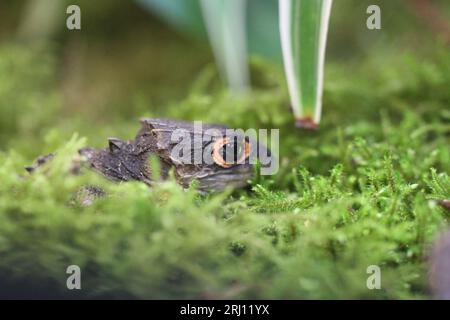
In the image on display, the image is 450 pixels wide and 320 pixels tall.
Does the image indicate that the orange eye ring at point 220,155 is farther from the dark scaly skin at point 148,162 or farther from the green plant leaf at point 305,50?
the green plant leaf at point 305,50

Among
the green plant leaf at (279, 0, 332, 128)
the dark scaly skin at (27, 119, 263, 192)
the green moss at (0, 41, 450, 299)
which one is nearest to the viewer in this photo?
the green moss at (0, 41, 450, 299)

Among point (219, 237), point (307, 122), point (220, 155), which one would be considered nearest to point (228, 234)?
point (219, 237)

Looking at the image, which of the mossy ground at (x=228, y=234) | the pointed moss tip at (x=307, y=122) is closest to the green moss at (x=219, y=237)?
the mossy ground at (x=228, y=234)

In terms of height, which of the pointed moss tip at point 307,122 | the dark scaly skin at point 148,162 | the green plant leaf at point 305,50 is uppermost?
the green plant leaf at point 305,50

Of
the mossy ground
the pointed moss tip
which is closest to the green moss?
the mossy ground

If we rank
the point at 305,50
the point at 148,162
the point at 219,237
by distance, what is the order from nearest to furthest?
the point at 219,237, the point at 148,162, the point at 305,50

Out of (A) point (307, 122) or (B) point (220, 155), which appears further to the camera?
(A) point (307, 122)

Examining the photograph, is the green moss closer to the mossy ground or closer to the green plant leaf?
the mossy ground

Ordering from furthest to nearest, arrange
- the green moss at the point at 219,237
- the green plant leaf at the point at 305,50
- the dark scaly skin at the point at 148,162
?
the green plant leaf at the point at 305,50 < the dark scaly skin at the point at 148,162 < the green moss at the point at 219,237

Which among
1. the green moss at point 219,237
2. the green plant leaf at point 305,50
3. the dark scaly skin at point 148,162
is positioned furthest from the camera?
the green plant leaf at point 305,50

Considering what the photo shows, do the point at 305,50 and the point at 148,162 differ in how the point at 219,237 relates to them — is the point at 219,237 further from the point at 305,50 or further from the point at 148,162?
the point at 305,50

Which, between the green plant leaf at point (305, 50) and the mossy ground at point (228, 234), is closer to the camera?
the mossy ground at point (228, 234)

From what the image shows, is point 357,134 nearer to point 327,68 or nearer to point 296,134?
point 296,134
